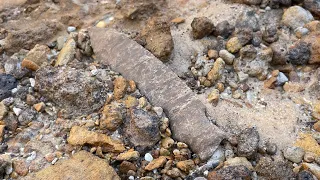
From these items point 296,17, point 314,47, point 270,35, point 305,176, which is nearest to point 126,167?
point 305,176

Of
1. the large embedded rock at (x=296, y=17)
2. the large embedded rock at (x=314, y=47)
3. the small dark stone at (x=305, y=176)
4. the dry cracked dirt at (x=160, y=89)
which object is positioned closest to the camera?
the small dark stone at (x=305, y=176)

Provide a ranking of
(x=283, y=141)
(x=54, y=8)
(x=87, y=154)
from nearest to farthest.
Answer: (x=87, y=154) < (x=283, y=141) < (x=54, y=8)

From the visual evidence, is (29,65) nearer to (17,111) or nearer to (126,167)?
(17,111)

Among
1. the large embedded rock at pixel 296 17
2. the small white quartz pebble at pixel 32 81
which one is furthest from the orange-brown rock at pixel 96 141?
the large embedded rock at pixel 296 17

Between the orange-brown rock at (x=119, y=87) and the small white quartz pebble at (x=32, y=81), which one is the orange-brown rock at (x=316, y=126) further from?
the small white quartz pebble at (x=32, y=81)

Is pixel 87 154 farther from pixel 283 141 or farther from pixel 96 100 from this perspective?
pixel 283 141

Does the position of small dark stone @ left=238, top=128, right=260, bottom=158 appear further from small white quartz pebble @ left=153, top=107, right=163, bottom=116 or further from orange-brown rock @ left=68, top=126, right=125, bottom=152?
orange-brown rock @ left=68, top=126, right=125, bottom=152

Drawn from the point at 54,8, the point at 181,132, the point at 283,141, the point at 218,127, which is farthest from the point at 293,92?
the point at 54,8
